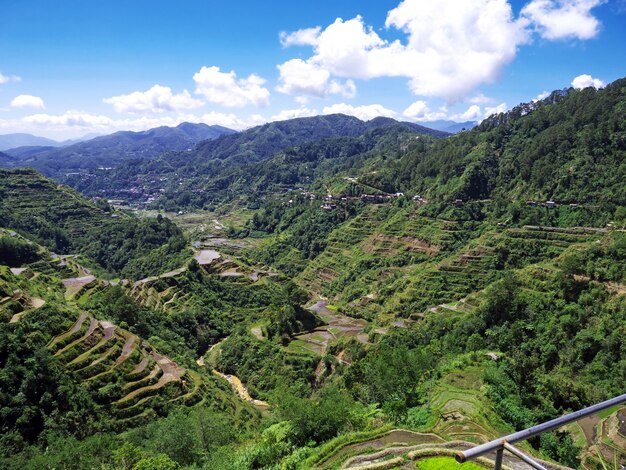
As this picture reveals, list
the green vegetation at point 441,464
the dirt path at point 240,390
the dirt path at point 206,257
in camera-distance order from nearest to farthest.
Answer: the green vegetation at point 441,464, the dirt path at point 240,390, the dirt path at point 206,257

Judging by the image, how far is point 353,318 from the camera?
64.1 metres

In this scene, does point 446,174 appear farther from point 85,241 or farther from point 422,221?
point 85,241

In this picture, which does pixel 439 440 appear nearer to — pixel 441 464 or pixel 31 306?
pixel 441 464

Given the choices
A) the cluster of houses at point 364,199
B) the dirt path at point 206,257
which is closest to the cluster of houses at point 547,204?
the cluster of houses at point 364,199

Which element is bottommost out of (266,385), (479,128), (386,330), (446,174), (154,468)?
(266,385)

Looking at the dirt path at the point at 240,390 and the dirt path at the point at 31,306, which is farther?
the dirt path at the point at 240,390

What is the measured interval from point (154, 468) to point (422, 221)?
7086cm

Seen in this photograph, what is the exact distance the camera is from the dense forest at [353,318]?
2311 cm

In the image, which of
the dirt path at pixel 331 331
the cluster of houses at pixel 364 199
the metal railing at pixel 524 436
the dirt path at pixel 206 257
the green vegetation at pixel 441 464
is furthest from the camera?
the cluster of houses at pixel 364 199

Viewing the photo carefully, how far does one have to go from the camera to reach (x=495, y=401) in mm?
24672

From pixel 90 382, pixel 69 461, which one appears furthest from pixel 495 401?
pixel 90 382

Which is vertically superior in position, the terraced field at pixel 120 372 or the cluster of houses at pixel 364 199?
the cluster of houses at pixel 364 199

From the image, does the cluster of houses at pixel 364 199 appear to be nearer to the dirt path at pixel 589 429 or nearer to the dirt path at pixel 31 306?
the dirt path at pixel 589 429

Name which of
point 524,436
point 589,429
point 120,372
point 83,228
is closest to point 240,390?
point 120,372
